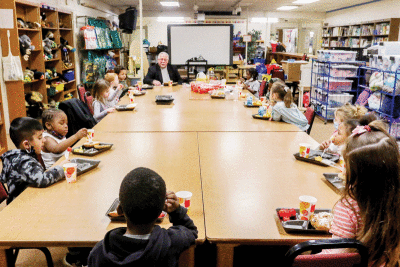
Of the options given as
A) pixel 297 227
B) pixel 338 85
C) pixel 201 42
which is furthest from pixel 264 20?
pixel 297 227

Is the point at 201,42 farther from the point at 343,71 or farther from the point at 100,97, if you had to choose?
the point at 100,97

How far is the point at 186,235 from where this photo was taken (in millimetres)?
1205

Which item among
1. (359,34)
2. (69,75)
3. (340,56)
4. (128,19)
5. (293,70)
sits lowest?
(69,75)

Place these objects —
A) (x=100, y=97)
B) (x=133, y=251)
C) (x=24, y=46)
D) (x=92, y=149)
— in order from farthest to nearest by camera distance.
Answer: (x=24, y=46)
(x=100, y=97)
(x=92, y=149)
(x=133, y=251)

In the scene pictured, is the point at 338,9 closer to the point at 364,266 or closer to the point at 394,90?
the point at 394,90

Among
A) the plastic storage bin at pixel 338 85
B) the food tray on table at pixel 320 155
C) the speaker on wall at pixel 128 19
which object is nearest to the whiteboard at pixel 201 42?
Answer: the plastic storage bin at pixel 338 85

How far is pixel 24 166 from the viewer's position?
1.86 meters

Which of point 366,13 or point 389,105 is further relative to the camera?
point 366,13

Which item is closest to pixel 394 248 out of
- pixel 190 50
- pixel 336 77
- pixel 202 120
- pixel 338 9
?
pixel 202 120

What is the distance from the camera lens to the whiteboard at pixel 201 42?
7.67m

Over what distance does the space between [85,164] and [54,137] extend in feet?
2.08

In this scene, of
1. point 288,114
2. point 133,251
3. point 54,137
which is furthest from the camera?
point 288,114

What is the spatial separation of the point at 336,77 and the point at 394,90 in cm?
207

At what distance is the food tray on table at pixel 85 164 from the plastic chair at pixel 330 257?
4.37ft
